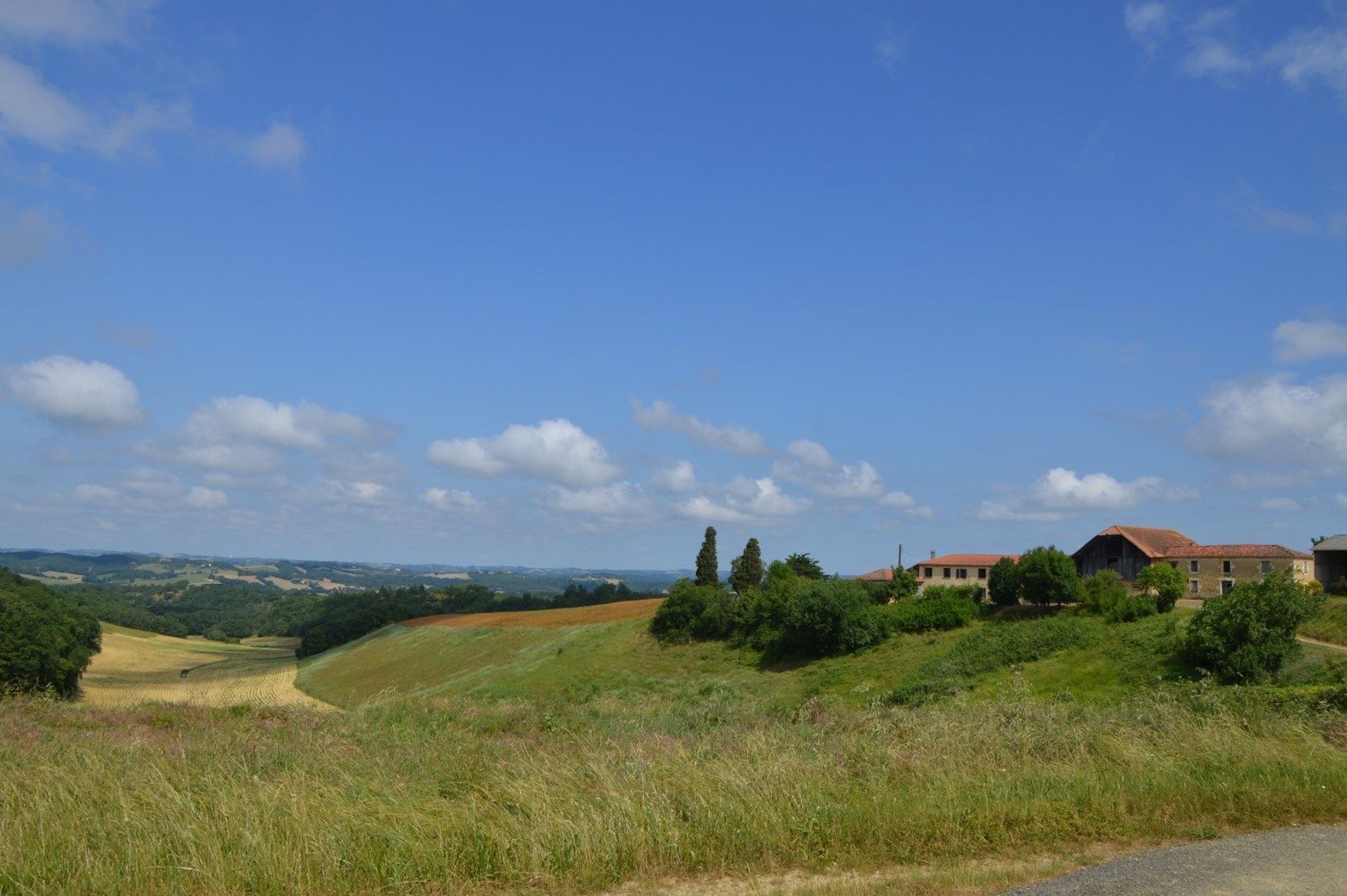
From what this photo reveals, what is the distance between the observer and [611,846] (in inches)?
290

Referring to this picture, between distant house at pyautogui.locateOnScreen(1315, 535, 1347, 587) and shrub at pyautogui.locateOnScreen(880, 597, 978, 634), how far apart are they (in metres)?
21.9

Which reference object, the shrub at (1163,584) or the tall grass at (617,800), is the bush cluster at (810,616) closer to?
the shrub at (1163,584)

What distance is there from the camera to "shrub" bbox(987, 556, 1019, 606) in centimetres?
5703

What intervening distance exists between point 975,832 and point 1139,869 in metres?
1.41

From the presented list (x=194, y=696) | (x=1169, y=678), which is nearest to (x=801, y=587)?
(x=1169, y=678)

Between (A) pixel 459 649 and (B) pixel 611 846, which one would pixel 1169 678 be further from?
(A) pixel 459 649

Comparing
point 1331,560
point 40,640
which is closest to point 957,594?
point 1331,560

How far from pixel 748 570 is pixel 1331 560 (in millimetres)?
44416

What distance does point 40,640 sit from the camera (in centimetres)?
5728

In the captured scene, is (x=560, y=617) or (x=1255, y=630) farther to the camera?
(x=560, y=617)

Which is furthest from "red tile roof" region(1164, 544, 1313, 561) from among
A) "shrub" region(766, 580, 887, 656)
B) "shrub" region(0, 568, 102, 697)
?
"shrub" region(0, 568, 102, 697)

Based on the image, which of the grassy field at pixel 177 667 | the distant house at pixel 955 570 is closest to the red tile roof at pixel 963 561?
the distant house at pixel 955 570

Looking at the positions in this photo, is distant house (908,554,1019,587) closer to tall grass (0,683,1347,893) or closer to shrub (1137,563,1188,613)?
shrub (1137,563,1188,613)

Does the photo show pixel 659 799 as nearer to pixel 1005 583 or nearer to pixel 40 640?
pixel 1005 583
